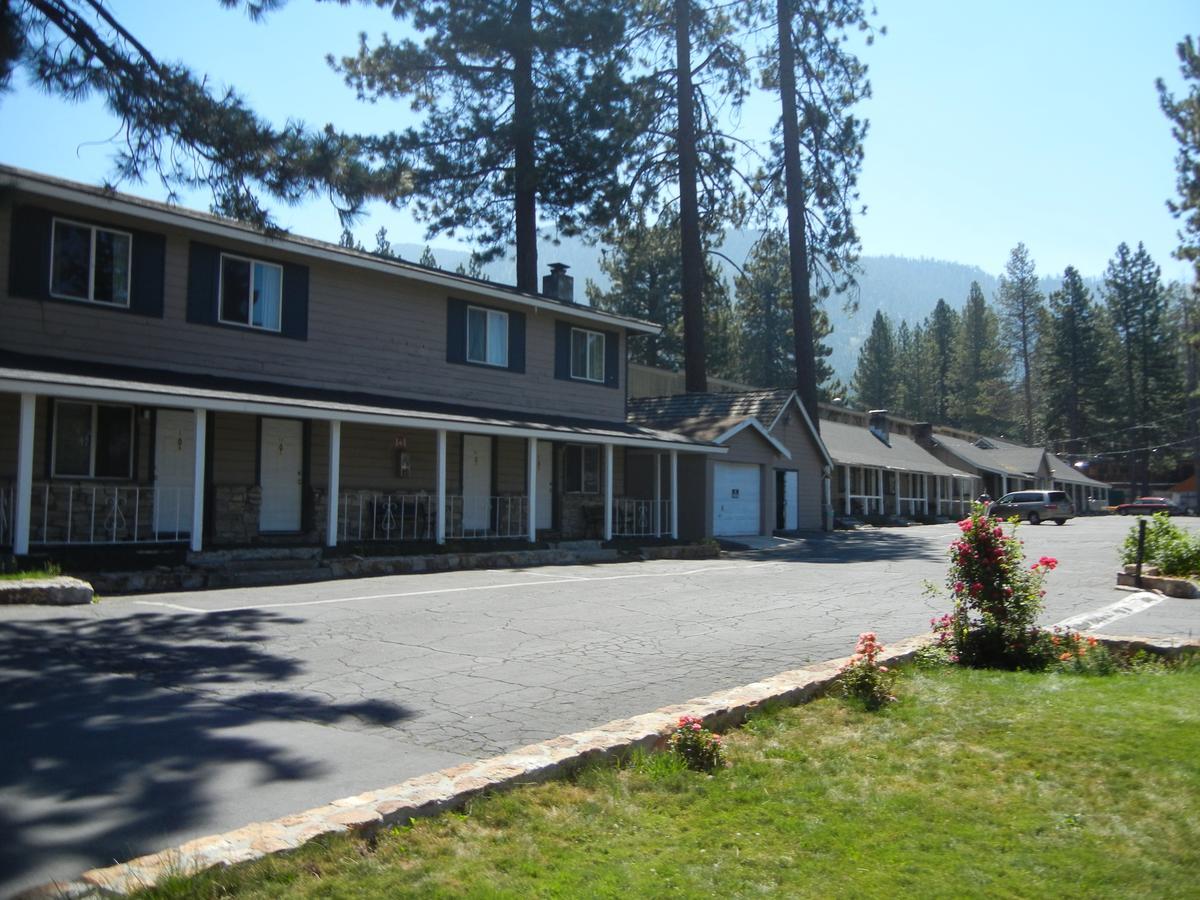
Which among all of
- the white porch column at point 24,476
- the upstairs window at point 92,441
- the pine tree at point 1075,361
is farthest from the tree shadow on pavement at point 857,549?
the pine tree at point 1075,361

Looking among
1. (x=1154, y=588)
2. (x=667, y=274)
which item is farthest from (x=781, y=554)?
(x=667, y=274)

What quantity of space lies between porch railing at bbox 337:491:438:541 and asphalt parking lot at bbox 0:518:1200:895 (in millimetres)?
4034

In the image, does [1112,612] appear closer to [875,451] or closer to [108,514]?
[108,514]

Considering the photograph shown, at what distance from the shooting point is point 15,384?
12.8 meters

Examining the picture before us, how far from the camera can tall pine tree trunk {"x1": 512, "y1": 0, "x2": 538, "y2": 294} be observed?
30.3 meters

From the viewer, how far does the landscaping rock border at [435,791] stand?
12.8ft

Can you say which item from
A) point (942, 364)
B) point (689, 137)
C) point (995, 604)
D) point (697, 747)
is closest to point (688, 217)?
point (689, 137)

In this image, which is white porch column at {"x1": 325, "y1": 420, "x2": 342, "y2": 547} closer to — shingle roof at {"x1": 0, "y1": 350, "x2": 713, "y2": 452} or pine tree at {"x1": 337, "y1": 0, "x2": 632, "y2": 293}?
shingle roof at {"x1": 0, "y1": 350, "x2": 713, "y2": 452}

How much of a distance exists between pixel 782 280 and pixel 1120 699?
67466mm

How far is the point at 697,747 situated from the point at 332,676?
380cm

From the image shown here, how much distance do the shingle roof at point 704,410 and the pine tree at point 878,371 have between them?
214ft

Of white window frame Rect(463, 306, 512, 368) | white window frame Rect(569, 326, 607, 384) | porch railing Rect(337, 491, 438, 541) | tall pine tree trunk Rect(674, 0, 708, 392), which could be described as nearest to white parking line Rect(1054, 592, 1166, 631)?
porch railing Rect(337, 491, 438, 541)

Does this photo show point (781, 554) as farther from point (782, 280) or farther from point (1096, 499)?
point (1096, 499)

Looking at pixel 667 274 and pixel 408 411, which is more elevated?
pixel 667 274
